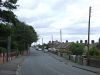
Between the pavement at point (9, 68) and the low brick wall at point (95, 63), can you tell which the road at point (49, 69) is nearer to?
the pavement at point (9, 68)

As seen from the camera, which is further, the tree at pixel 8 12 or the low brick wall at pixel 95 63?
the low brick wall at pixel 95 63

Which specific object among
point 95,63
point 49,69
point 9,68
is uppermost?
point 95,63

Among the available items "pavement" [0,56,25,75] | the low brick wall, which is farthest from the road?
the low brick wall

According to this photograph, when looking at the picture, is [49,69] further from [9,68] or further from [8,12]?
[8,12]

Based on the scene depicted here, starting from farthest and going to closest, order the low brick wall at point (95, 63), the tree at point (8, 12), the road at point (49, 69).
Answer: the low brick wall at point (95, 63) < the road at point (49, 69) < the tree at point (8, 12)

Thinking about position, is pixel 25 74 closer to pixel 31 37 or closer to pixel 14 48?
pixel 14 48

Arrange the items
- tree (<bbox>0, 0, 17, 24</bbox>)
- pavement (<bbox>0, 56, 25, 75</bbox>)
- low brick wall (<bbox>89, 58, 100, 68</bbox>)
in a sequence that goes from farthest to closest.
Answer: low brick wall (<bbox>89, 58, 100, 68</bbox>) → pavement (<bbox>0, 56, 25, 75</bbox>) → tree (<bbox>0, 0, 17, 24</bbox>)

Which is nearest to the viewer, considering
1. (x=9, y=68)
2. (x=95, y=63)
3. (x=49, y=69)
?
(x=9, y=68)

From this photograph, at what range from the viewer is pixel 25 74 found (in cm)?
3825

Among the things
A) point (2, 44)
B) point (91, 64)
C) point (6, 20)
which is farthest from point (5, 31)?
point (2, 44)

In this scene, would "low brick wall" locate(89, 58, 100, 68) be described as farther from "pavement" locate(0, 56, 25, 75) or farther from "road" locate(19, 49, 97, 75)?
"pavement" locate(0, 56, 25, 75)

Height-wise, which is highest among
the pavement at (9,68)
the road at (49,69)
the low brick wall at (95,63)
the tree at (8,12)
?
the tree at (8,12)

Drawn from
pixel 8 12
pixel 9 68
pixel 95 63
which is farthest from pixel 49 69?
pixel 8 12

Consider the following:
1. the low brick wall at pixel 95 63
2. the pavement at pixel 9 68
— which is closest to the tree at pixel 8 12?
the pavement at pixel 9 68
